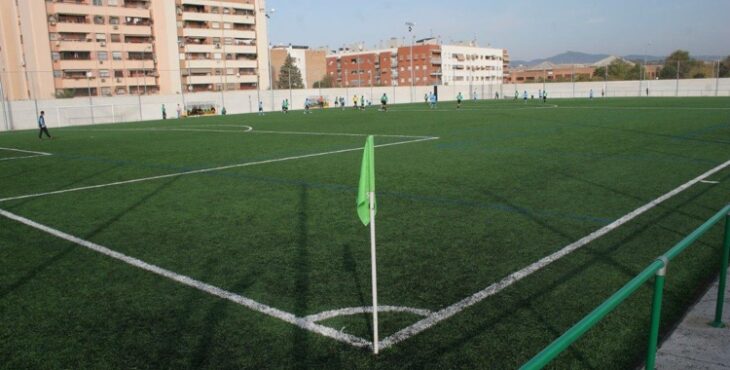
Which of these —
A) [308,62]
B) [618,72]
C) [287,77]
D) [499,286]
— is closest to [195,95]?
[499,286]

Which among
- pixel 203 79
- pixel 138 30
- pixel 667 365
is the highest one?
pixel 138 30

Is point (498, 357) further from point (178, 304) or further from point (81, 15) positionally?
point (81, 15)

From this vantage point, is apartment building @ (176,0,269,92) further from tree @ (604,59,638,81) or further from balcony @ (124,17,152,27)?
tree @ (604,59,638,81)

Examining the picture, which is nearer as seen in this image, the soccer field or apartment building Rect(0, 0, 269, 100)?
the soccer field

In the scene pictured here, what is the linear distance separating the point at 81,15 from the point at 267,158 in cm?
7683

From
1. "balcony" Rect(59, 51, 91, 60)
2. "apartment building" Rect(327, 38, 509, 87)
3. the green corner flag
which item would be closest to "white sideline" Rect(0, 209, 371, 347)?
the green corner flag

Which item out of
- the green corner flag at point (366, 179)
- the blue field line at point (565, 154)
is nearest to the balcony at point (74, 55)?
the blue field line at point (565, 154)

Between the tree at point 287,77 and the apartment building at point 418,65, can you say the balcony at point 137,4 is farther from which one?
the apartment building at point 418,65

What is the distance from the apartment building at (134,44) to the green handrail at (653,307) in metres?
65.8

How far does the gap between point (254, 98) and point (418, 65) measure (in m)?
82.2

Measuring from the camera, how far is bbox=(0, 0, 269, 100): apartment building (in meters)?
76.3

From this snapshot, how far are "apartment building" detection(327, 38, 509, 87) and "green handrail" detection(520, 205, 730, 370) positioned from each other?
418 ft

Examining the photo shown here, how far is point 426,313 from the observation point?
505cm

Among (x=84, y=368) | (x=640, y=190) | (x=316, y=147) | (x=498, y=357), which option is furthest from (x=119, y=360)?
(x=316, y=147)
